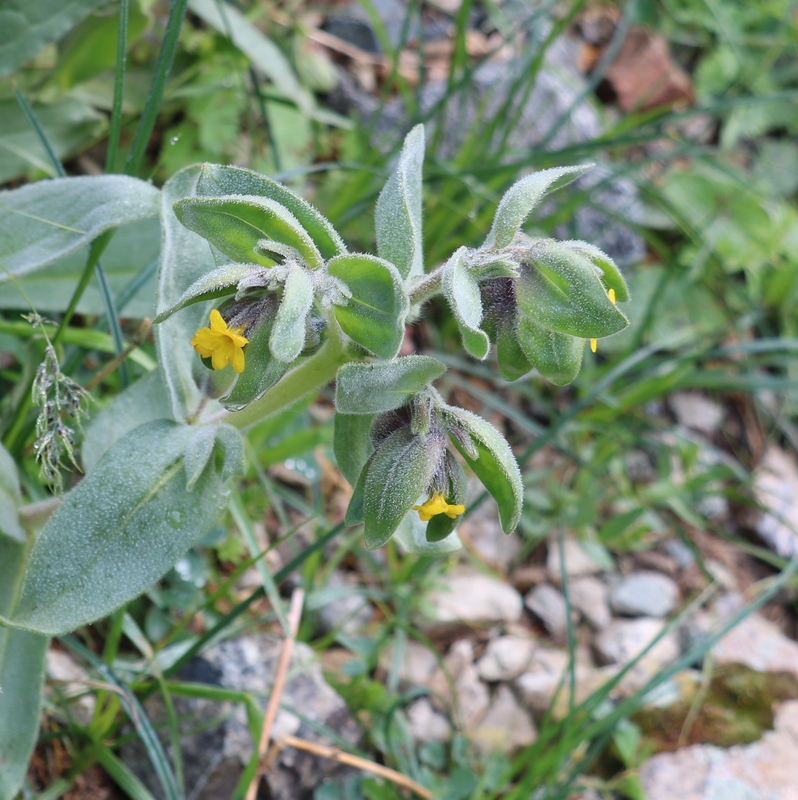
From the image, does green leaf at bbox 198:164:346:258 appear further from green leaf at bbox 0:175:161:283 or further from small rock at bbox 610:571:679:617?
small rock at bbox 610:571:679:617

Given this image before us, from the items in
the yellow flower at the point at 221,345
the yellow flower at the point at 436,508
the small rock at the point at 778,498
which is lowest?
the small rock at the point at 778,498

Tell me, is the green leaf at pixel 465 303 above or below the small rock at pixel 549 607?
above

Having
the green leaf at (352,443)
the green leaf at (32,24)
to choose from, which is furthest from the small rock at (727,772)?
the green leaf at (32,24)

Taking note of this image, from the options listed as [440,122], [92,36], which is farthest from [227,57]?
[440,122]

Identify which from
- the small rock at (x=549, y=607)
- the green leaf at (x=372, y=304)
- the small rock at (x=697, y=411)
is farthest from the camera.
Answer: the small rock at (x=697, y=411)

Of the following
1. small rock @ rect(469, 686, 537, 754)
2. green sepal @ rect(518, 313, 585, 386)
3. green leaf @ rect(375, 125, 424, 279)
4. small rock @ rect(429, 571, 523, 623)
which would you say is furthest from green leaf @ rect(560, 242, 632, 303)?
small rock @ rect(469, 686, 537, 754)

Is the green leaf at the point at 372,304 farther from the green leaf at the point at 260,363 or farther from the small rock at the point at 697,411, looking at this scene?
A: the small rock at the point at 697,411
